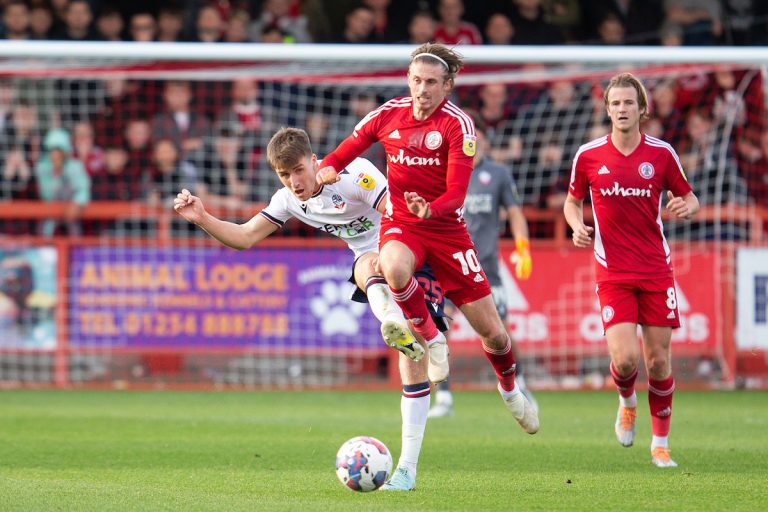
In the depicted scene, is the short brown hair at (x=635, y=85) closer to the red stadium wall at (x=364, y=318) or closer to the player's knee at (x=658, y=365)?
the player's knee at (x=658, y=365)

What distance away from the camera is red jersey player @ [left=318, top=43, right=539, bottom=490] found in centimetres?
701

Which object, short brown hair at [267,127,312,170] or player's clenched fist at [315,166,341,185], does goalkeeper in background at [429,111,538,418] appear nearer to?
short brown hair at [267,127,312,170]

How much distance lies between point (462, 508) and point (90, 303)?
8.85 metres

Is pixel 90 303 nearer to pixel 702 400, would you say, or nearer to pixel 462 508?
pixel 702 400

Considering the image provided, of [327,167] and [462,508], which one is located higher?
[327,167]

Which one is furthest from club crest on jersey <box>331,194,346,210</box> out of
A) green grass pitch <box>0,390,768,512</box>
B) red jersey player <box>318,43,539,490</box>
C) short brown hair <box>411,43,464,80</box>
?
green grass pitch <box>0,390,768,512</box>

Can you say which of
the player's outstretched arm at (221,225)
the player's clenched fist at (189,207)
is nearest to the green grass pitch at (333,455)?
the player's outstretched arm at (221,225)

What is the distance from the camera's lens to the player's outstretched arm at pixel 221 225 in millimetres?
7246

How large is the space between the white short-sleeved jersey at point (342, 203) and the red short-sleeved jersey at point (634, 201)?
1.39 m

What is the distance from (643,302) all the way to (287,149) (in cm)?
246

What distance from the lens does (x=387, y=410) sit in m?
12.1

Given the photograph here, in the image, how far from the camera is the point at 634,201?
26.5ft

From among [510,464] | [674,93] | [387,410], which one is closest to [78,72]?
[387,410]

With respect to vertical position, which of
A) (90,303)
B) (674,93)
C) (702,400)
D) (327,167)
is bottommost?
(702,400)
